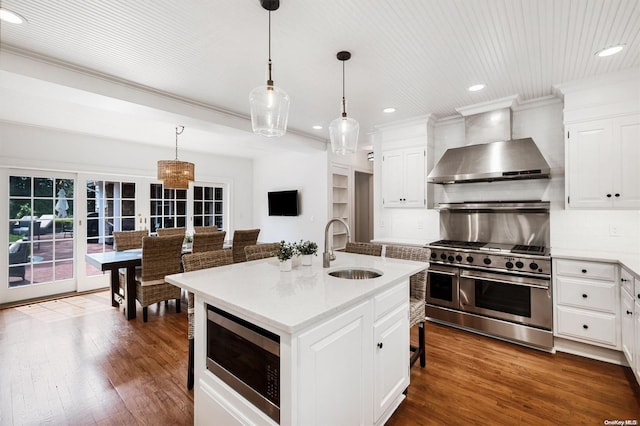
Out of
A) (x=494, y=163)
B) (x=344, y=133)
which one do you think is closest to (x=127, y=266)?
(x=344, y=133)

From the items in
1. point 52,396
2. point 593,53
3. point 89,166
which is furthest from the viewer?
point 89,166

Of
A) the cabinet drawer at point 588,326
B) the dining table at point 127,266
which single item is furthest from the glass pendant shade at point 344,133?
the dining table at point 127,266

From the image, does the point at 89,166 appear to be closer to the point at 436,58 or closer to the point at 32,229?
the point at 32,229

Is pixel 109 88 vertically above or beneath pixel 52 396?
above

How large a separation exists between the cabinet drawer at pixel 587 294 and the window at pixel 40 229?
668 centimetres

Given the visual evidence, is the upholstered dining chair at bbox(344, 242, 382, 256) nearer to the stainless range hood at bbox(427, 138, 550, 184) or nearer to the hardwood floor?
the hardwood floor

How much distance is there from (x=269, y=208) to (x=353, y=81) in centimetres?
418

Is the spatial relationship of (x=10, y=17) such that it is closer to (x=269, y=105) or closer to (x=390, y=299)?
(x=269, y=105)

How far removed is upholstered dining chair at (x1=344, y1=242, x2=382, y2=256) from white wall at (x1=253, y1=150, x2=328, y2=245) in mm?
2382

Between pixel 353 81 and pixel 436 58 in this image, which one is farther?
pixel 353 81

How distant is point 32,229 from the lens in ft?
14.5

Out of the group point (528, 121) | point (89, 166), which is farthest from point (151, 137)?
point (528, 121)

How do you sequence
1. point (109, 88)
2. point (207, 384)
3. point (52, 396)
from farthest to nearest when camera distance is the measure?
point (109, 88) < point (52, 396) < point (207, 384)

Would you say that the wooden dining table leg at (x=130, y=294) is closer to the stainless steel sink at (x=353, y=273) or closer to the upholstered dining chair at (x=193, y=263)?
the upholstered dining chair at (x=193, y=263)
